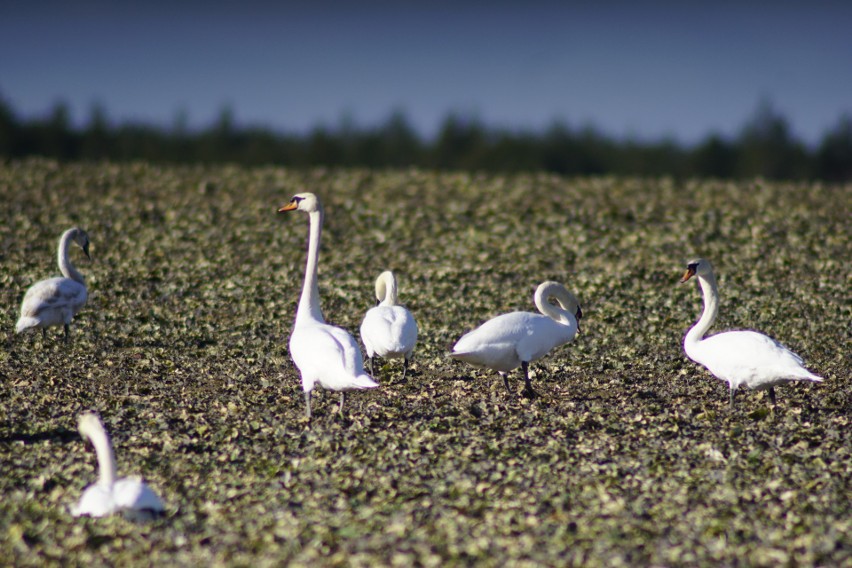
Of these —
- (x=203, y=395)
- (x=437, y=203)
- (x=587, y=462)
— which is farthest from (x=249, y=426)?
(x=437, y=203)

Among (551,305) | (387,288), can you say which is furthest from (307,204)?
(551,305)

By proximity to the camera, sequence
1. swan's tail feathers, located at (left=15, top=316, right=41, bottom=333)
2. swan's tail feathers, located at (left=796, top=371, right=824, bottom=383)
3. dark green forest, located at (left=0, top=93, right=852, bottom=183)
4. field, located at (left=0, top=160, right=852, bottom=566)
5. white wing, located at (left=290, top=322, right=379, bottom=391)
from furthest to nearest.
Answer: dark green forest, located at (left=0, top=93, right=852, bottom=183)
swan's tail feathers, located at (left=15, top=316, right=41, bottom=333)
swan's tail feathers, located at (left=796, top=371, right=824, bottom=383)
white wing, located at (left=290, top=322, right=379, bottom=391)
field, located at (left=0, top=160, right=852, bottom=566)

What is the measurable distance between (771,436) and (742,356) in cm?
90

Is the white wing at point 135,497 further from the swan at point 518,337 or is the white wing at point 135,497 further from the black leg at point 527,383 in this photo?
the black leg at point 527,383

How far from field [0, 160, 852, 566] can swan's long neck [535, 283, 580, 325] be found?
91 centimetres

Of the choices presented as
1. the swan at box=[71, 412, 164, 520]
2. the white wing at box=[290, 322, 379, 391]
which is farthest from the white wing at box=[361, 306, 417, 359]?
the swan at box=[71, 412, 164, 520]

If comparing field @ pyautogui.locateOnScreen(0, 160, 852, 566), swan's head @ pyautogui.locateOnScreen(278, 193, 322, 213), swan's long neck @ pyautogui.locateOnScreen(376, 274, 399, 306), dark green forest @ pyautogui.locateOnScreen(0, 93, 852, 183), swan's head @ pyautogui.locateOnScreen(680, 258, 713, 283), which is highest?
dark green forest @ pyautogui.locateOnScreen(0, 93, 852, 183)

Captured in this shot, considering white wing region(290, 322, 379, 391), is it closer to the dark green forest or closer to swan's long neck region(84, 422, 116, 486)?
swan's long neck region(84, 422, 116, 486)

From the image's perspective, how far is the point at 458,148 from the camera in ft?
224

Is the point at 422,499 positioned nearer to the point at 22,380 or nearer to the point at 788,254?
the point at 22,380

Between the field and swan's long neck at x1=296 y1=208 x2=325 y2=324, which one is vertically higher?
swan's long neck at x1=296 y1=208 x2=325 y2=324

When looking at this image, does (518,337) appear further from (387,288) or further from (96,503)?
(96,503)

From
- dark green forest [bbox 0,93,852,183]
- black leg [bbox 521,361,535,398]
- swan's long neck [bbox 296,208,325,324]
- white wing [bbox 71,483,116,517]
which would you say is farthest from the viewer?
dark green forest [bbox 0,93,852,183]

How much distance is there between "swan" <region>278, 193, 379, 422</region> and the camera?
8.84 metres
